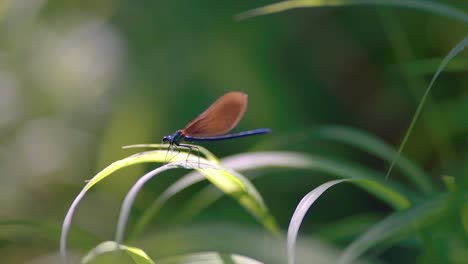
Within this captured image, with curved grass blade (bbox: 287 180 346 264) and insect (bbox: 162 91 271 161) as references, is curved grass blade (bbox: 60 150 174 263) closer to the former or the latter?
insect (bbox: 162 91 271 161)

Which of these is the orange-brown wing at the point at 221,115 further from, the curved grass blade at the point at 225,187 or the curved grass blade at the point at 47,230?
the curved grass blade at the point at 47,230

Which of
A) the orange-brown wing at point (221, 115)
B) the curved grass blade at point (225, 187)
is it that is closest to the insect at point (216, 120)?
the orange-brown wing at point (221, 115)

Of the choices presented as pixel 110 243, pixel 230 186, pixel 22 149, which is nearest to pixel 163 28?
pixel 22 149

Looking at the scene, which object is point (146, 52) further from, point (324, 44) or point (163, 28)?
point (324, 44)

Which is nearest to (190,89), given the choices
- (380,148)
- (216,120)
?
(380,148)

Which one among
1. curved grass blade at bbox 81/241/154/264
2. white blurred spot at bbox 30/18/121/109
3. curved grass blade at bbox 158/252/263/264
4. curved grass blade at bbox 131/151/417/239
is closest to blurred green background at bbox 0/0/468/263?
white blurred spot at bbox 30/18/121/109

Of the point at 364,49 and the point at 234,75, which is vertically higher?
the point at 364,49
